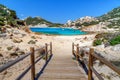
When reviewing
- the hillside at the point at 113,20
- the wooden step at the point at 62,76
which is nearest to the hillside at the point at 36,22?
the hillside at the point at 113,20

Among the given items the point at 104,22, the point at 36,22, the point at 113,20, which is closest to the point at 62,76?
the point at 104,22

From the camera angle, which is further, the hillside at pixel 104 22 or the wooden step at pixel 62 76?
the hillside at pixel 104 22

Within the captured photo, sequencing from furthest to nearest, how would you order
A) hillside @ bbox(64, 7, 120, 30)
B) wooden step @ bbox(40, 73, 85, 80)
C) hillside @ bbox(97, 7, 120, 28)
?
hillside @ bbox(97, 7, 120, 28), hillside @ bbox(64, 7, 120, 30), wooden step @ bbox(40, 73, 85, 80)

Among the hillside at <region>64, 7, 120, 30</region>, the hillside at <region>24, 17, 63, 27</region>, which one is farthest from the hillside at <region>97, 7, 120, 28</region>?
the hillside at <region>24, 17, 63, 27</region>

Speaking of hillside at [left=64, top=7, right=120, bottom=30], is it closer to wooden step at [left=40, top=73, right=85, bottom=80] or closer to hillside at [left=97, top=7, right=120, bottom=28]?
hillside at [left=97, top=7, right=120, bottom=28]

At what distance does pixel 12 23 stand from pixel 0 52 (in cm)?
1353

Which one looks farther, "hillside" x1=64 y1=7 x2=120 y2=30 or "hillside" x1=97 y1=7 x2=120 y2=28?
"hillside" x1=97 y1=7 x2=120 y2=28

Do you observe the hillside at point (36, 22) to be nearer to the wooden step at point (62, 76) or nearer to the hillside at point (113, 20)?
the hillside at point (113, 20)

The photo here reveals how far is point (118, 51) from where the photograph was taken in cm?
1609

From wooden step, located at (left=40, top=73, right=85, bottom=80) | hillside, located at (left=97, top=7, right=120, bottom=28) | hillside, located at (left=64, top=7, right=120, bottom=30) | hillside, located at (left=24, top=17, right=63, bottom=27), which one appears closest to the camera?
wooden step, located at (left=40, top=73, right=85, bottom=80)

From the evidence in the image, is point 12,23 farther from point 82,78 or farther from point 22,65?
point 82,78

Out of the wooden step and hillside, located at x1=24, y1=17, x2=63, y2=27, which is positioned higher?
hillside, located at x1=24, y1=17, x2=63, y2=27

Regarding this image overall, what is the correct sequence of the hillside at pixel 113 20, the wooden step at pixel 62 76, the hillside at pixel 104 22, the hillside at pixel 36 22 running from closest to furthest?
1. the wooden step at pixel 62 76
2. the hillside at pixel 104 22
3. the hillside at pixel 113 20
4. the hillside at pixel 36 22

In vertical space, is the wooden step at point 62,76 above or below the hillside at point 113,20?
below
